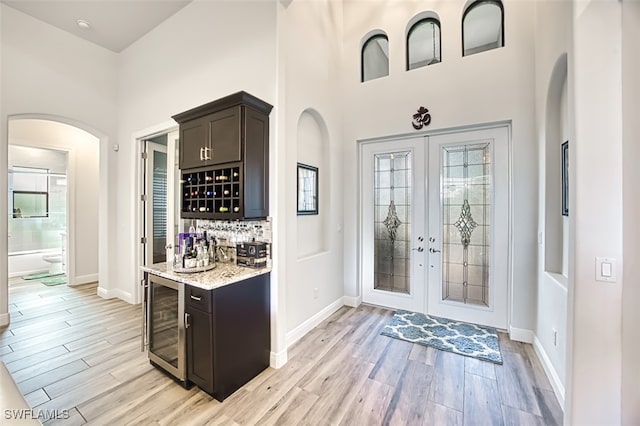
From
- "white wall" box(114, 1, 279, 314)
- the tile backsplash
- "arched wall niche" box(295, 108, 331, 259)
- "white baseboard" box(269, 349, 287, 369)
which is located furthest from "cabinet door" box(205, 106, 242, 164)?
"white baseboard" box(269, 349, 287, 369)

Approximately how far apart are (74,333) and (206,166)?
256 cm

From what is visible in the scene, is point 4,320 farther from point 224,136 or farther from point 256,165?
point 256,165

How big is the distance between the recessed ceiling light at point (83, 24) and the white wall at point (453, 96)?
3623 mm

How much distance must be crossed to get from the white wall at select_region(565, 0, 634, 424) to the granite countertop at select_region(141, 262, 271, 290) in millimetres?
2232

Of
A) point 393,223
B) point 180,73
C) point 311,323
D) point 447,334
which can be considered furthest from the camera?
point 393,223

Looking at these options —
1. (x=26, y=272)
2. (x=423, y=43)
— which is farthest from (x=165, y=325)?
(x=26, y=272)

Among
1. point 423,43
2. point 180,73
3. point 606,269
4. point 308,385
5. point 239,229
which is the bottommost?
point 308,385

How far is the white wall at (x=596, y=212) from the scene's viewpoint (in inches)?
57.8

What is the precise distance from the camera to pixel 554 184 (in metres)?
2.54

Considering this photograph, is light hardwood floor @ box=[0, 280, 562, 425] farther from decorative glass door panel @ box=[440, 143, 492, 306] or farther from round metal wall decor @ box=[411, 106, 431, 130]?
round metal wall decor @ box=[411, 106, 431, 130]

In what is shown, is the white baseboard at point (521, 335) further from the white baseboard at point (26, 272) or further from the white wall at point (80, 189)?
the white baseboard at point (26, 272)

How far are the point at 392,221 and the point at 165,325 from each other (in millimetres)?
2982

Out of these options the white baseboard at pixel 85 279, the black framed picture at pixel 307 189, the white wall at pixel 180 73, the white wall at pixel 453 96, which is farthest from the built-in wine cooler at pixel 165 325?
the white baseboard at pixel 85 279

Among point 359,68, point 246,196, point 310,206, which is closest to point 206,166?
point 246,196
